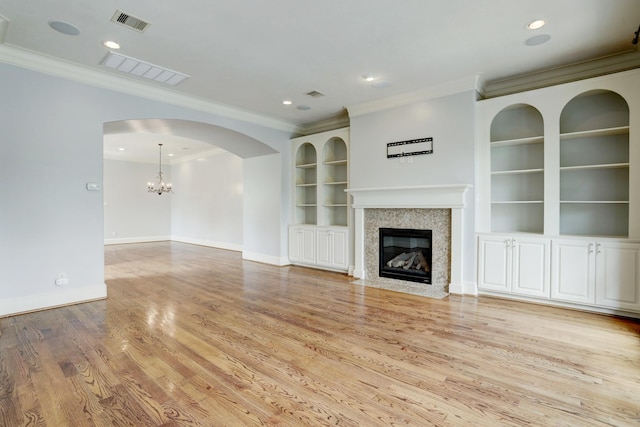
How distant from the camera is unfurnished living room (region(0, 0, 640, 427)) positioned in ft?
7.03

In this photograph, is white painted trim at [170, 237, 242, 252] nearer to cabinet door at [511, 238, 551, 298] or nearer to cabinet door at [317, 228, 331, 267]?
cabinet door at [317, 228, 331, 267]

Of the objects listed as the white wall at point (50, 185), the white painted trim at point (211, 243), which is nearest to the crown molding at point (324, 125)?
the white wall at point (50, 185)

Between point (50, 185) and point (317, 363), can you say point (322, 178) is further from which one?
point (317, 363)

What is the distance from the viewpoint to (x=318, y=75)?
4.27 metres

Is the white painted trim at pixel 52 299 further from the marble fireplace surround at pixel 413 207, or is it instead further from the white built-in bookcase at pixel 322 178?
the marble fireplace surround at pixel 413 207

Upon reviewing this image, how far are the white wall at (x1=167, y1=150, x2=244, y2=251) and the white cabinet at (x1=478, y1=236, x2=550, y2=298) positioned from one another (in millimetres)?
6525

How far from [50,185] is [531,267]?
6115 mm

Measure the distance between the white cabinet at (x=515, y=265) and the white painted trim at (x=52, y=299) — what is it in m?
5.28

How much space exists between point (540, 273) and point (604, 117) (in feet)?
6.89

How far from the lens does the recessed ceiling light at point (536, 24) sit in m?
3.03

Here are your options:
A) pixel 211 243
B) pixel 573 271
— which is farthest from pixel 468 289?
pixel 211 243

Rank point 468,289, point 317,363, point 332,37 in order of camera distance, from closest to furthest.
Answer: point 317,363, point 332,37, point 468,289

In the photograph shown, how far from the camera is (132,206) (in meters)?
11.0

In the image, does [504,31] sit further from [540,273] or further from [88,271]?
[88,271]
